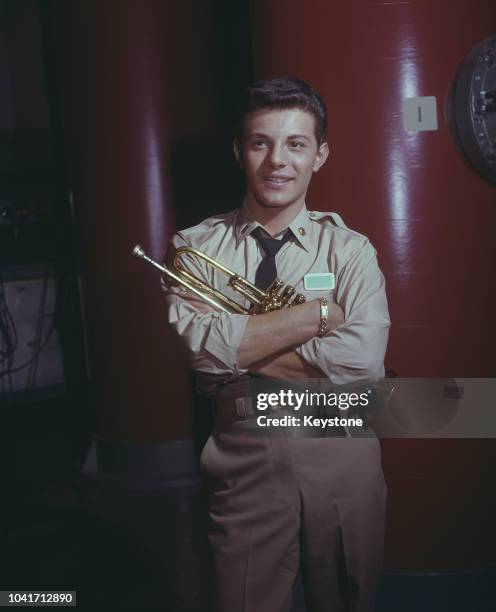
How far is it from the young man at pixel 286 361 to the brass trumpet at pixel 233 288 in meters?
0.03

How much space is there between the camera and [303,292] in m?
1.87

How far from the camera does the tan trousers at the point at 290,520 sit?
6.03 ft

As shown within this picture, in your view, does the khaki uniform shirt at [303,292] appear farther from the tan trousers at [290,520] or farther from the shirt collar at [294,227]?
the tan trousers at [290,520]

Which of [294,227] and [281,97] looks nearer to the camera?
[281,97]

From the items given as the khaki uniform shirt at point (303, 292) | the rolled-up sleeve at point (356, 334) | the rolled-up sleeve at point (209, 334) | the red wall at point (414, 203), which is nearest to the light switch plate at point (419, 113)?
the red wall at point (414, 203)

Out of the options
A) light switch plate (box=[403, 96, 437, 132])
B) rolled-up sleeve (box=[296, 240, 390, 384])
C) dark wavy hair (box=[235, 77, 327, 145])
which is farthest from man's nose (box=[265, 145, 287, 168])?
light switch plate (box=[403, 96, 437, 132])

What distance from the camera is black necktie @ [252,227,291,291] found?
1.86 m

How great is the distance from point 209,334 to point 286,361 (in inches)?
9.3

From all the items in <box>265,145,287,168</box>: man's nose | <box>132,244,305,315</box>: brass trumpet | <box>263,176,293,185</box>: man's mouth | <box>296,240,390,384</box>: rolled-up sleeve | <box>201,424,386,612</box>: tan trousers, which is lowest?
<box>201,424,386,612</box>: tan trousers

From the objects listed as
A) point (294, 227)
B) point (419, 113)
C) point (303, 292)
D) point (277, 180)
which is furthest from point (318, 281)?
point (419, 113)

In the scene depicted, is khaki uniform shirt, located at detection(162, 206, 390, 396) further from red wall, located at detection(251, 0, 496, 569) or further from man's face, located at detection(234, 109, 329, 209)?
red wall, located at detection(251, 0, 496, 569)

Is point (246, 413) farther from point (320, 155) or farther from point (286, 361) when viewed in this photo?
point (320, 155)

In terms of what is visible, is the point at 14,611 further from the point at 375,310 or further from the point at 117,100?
the point at 117,100

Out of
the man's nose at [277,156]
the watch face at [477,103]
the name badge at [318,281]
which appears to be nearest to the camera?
the man's nose at [277,156]
